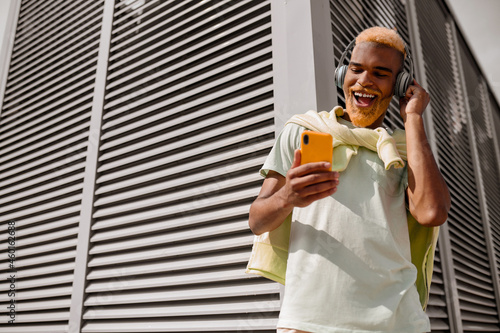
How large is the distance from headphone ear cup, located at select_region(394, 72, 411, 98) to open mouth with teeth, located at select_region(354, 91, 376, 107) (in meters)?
0.09

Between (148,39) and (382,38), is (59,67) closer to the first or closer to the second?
(148,39)

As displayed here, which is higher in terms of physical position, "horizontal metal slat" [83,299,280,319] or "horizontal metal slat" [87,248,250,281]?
"horizontal metal slat" [87,248,250,281]

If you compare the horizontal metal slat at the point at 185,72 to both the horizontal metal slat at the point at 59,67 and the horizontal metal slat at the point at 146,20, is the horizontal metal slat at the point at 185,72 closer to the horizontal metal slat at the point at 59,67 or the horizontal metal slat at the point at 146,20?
the horizontal metal slat at the point at 146,20

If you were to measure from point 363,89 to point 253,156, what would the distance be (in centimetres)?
102

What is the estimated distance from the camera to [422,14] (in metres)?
4.70

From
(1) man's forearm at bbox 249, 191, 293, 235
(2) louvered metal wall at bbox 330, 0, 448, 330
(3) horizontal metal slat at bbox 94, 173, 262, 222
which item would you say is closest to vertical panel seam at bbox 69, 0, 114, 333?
(3) horizontal metal slat at bbox 94, 173, 262, 222

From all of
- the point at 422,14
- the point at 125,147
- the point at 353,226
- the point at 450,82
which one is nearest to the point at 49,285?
the point at 125,147

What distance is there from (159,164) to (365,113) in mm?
1665

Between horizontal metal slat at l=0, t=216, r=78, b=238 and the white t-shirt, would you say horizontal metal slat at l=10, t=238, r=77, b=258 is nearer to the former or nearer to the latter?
horizontal metal slat at l=0, t=216, r=78, b=238

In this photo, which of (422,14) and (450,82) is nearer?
(422,14)

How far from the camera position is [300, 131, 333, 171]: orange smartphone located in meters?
1.09

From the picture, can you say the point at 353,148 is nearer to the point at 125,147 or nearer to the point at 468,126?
the point at 125,147

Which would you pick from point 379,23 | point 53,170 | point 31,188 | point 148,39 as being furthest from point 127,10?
point 379,23

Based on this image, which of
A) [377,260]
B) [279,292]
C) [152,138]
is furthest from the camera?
[152,138]
